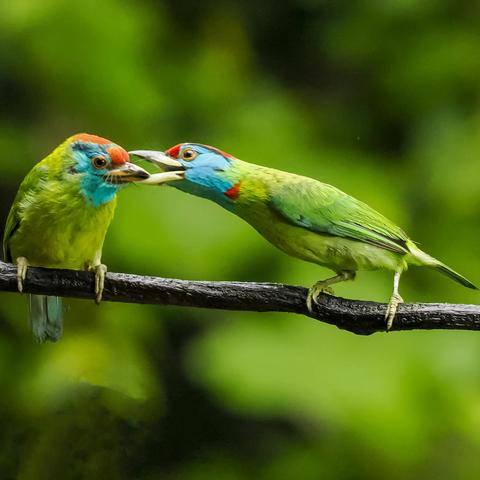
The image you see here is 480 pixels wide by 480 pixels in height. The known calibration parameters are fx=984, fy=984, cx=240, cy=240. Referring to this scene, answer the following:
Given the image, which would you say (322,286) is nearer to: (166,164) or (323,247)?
(323,247)

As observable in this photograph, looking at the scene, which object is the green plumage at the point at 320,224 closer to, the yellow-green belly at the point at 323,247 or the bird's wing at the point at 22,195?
the yellow-green belly at the point at 323,247

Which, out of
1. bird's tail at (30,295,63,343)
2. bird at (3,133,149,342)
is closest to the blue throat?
bird at (3,133,149,342)

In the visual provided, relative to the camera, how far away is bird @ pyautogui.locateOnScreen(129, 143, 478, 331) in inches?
35.1

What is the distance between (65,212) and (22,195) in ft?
0.23

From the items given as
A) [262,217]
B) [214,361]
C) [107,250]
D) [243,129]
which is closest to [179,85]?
[243,129]

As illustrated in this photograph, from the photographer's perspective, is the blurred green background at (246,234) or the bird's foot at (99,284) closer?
the bird's foot at (99,284)

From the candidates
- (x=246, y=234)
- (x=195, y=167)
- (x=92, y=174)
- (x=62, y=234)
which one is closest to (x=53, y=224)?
(x=62, y=234)

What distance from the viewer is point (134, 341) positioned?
1.67m

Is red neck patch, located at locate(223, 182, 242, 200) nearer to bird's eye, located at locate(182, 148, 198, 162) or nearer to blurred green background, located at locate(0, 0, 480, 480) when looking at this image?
bird's eye, located at locate(182, 148, 198, 162)

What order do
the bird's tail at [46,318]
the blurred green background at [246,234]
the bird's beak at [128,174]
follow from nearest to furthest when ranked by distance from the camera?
the bird's beak at [128,174] < the bird's tail at [46,318] < the blurred green background at [246,234]

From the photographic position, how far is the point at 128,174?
2.67 ft

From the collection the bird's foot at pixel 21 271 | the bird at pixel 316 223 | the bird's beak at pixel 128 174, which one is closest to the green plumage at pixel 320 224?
the bird at pixel 316 223

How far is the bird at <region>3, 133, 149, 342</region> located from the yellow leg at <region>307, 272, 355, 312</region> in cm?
20

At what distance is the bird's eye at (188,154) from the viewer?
0.84 m
